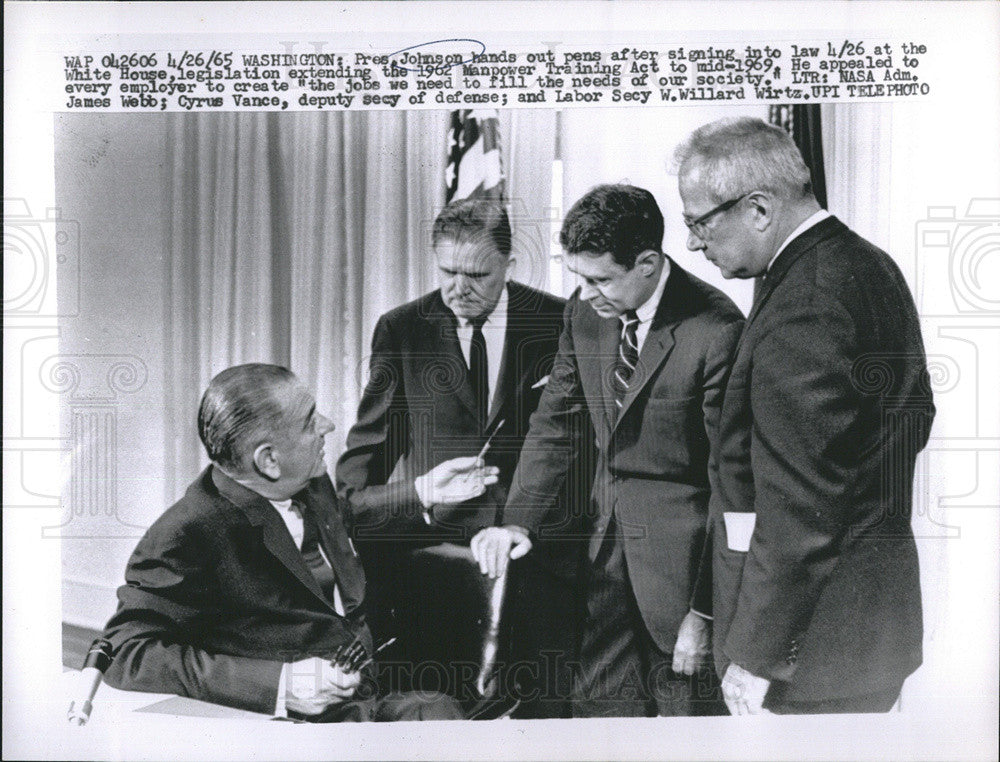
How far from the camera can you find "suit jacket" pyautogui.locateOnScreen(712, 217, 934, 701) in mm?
2586

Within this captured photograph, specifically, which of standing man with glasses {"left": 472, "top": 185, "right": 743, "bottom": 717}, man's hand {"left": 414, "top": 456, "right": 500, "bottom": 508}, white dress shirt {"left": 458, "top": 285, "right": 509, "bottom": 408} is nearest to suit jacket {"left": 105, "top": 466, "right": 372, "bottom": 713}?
man's hand {"left": 414, "top": 456, "right": 500, "bottom": 508}

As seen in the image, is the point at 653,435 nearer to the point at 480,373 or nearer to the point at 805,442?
the point at 805,442

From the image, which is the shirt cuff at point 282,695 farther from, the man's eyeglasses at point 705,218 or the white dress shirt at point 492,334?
the man's eyeglasses at point 705,218

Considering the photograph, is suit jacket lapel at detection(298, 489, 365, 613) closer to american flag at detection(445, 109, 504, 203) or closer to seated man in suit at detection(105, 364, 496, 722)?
seated man in suit at detection(105, 364, 496, 722)

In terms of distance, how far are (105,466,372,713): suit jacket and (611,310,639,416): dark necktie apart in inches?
36.1

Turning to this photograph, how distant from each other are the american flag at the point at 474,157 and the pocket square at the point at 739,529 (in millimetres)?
1172

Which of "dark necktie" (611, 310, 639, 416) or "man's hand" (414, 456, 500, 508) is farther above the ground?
"dark necktie" (611, 310, 639, 416)

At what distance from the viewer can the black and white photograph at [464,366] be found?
267 cm

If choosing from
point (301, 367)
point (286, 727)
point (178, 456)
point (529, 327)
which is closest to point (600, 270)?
point (529, 327)

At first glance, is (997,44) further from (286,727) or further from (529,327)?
(286,727)

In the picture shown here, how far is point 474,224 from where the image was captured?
2697mm

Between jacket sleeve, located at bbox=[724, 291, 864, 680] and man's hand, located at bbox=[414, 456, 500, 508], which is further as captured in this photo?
man's hand, located at bbox=[414, 456, 500, 508]

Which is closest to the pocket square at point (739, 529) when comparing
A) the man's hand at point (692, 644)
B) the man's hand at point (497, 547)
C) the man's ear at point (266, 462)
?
the man's hand at point (692, 644)

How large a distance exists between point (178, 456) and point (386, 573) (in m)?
0.73
